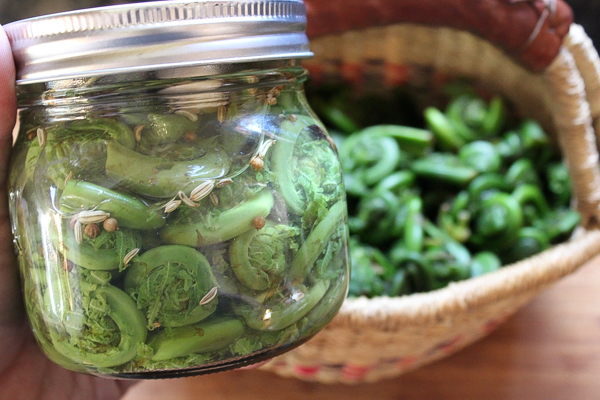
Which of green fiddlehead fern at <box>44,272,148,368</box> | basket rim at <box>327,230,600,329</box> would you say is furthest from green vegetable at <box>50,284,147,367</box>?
basket rim at <box>327,230,600,329</box>

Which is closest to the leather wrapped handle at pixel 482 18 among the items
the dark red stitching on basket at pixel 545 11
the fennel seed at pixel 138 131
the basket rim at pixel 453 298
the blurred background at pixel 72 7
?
the dark red stitching on basket at pixel 545 11

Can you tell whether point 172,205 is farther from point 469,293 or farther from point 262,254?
point 469,293

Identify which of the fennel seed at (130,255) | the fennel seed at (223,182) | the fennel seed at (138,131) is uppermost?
the fennel seed at (138,131)

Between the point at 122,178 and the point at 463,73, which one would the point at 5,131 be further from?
the point at 463,73

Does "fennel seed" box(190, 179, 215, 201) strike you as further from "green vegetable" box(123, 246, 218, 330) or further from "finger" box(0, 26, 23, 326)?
"finger" box(0, 26, 23, 326)

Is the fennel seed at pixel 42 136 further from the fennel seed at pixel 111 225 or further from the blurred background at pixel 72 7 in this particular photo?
the blurred background at pixel 72 7

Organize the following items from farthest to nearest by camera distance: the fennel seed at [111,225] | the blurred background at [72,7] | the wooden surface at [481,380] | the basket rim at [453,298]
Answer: the blurred background at [72,7], the wooden surface at [481,380], the basket rim at [453,298], the fennel seed at [111,225]

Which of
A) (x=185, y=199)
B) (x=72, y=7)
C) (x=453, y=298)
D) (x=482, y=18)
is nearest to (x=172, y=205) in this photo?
(x=185, y=199)
